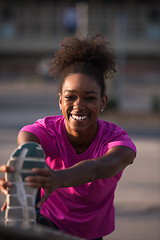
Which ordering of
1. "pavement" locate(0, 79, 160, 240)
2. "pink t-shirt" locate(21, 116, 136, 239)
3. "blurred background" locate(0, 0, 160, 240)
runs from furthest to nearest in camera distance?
1. "blurred background" locate(0, 0, 160, 240)
2. "pavement" locate(0, 79, 160, 240)
3. "pink t-shirt" locate(21, 116, 136, 239)

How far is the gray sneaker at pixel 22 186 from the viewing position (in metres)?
1.75

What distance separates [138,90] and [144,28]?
22.6 ft

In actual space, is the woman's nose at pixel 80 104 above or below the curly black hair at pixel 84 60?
below

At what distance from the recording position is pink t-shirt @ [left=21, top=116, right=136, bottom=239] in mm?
2561

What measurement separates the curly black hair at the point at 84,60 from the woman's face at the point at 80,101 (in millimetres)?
70

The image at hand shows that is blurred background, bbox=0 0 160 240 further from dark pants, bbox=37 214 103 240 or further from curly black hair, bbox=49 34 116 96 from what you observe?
dark pants, bbox=37 214 103 240

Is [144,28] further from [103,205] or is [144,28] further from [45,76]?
[103,205]

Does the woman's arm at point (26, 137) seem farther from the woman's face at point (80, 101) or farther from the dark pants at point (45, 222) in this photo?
the dark pants at point (45, 222)

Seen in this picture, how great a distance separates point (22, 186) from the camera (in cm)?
176

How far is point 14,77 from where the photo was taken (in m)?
44.3

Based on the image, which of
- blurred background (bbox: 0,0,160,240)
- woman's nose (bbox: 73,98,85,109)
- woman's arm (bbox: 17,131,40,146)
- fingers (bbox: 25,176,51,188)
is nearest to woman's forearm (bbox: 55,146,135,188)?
fingers (bbox: 25,176,51,188)

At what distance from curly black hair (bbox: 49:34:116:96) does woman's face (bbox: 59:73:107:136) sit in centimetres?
7

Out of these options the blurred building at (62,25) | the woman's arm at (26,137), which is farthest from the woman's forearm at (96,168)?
the blurred building at (62,25)

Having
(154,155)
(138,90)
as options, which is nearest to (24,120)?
(154,155)
